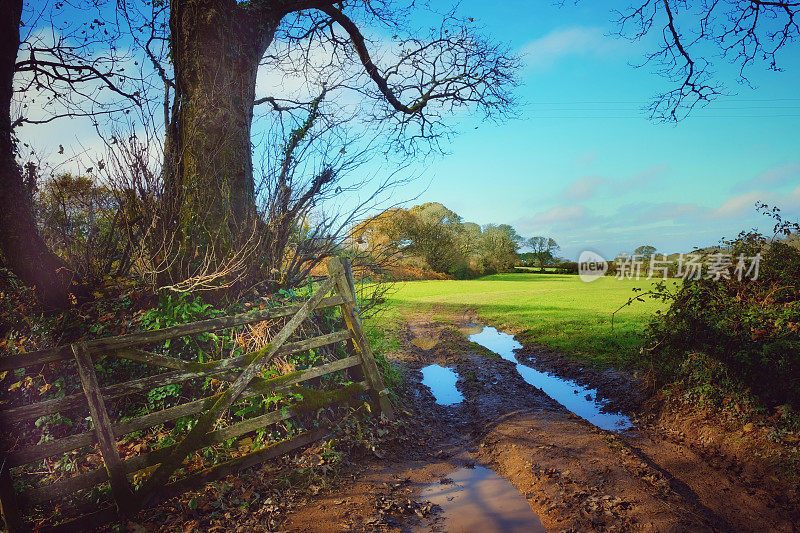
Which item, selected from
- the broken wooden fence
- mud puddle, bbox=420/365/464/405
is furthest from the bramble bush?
the broken wooden fence

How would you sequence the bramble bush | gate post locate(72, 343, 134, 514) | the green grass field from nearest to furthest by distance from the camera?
gate post locate(72, 343, 134, 514) < the bramble bush < the green grass field

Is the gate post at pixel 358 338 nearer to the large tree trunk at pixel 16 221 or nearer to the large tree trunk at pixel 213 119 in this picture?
the large tree trunk at pixel 213 119

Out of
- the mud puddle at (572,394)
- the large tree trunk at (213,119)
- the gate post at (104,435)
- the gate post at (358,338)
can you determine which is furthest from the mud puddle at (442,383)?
the gate post at (104,435)

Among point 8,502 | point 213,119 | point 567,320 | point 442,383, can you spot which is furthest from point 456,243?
point 8,502

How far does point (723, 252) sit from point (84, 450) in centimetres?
1029

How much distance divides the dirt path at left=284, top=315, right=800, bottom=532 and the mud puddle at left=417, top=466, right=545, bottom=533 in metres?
0.11

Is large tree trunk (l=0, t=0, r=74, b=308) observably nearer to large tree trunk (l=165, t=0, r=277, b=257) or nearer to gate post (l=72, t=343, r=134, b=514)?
large tree trunk (l=165, t=0, r=277, b=257)

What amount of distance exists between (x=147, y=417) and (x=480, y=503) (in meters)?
3.89

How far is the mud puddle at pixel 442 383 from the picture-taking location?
889cm

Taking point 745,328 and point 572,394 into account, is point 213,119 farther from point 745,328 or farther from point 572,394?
point 745,328

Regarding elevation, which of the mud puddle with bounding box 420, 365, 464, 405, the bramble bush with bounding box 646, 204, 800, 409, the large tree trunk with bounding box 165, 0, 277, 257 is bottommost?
the mud puddle with bounding box 420, 365, 464, 405

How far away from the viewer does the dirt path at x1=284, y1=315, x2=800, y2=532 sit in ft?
14.0

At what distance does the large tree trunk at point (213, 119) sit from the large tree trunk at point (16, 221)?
78.0 inches

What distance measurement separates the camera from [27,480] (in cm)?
507
